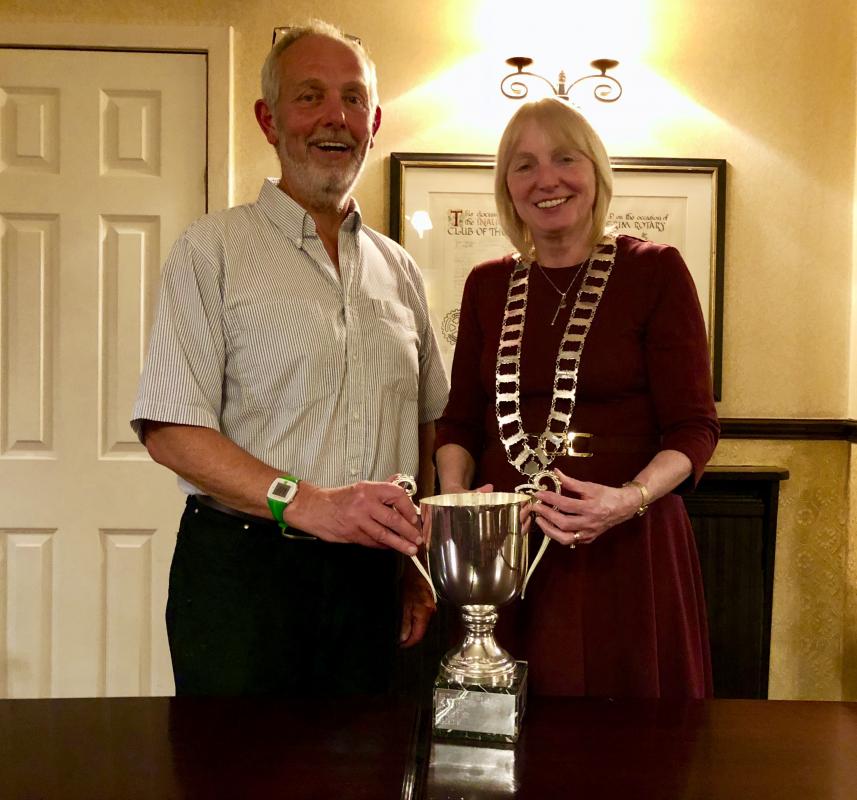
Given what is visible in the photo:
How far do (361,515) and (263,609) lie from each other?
0.37m

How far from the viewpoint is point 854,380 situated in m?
2.86

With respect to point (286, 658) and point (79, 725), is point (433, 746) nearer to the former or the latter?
point (79, 725)

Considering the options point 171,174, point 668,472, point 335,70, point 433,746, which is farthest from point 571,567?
point 171,174

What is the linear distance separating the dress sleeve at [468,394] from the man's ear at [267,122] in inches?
19.3

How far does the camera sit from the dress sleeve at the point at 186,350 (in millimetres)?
1596

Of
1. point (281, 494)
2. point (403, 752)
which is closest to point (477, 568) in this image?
point (403, 752)

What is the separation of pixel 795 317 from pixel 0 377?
2506mm

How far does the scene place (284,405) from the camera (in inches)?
66.1

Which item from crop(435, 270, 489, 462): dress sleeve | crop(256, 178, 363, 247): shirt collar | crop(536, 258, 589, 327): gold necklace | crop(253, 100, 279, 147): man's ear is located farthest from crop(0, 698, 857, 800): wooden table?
crop(253, 100, 279, 147): man's ear

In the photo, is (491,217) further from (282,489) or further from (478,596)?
(478,596)

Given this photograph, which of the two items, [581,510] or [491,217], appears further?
[491,217]

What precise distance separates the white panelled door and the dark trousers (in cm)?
128

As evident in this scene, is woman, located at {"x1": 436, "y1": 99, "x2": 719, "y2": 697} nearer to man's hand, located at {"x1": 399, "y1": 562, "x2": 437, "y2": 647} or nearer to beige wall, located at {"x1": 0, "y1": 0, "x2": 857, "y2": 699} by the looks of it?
man's hand, located at {"x1": 399, "y1": 562, "x2": 437, "y2": 647}

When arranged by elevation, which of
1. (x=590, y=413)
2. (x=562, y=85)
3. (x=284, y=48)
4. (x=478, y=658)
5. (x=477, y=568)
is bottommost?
(x=478, y=658)
